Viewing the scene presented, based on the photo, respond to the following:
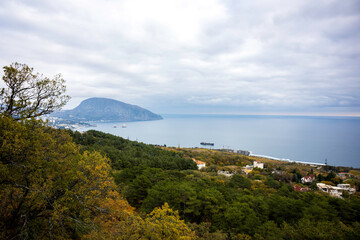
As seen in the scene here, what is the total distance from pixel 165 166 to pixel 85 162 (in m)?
31.7

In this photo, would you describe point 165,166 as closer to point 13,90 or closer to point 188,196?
point 188,196

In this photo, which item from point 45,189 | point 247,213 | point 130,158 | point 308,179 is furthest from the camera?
point 308,179

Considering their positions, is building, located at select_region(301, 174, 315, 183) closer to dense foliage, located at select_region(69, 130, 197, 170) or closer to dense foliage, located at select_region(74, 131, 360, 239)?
dense foliage, located at select_region(69, 130, 197, 170)

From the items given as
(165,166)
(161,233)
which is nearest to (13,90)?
(161,233)

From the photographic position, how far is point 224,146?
122 meters

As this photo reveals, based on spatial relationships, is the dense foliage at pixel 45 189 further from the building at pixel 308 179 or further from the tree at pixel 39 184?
the building at pixel 308 179

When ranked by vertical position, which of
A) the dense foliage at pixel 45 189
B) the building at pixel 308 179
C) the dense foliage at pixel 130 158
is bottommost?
the building at pixel 308 179

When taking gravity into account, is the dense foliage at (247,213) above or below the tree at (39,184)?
below

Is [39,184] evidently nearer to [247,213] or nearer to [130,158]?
[247,213]

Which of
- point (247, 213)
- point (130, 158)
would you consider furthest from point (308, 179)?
point (130, 158)

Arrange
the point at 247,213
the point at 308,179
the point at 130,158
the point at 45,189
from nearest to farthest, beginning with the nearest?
1. the point at 45,189
2. the point at 247,213
3. the point at 130,158
4. the point at 308,179

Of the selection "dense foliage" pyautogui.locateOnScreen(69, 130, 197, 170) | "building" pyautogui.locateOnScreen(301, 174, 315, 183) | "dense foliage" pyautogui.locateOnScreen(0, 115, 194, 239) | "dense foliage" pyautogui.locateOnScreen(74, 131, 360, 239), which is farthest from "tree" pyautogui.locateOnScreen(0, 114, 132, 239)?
"building" pyautogui.locateOnScreen(301, 174, 315, 183)

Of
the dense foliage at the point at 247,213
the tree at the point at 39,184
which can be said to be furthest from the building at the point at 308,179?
the tree at the point at 39,184

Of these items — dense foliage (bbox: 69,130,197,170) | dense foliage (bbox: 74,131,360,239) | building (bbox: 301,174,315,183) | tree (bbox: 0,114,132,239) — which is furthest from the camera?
building (bbox: 301,174,315,183)
